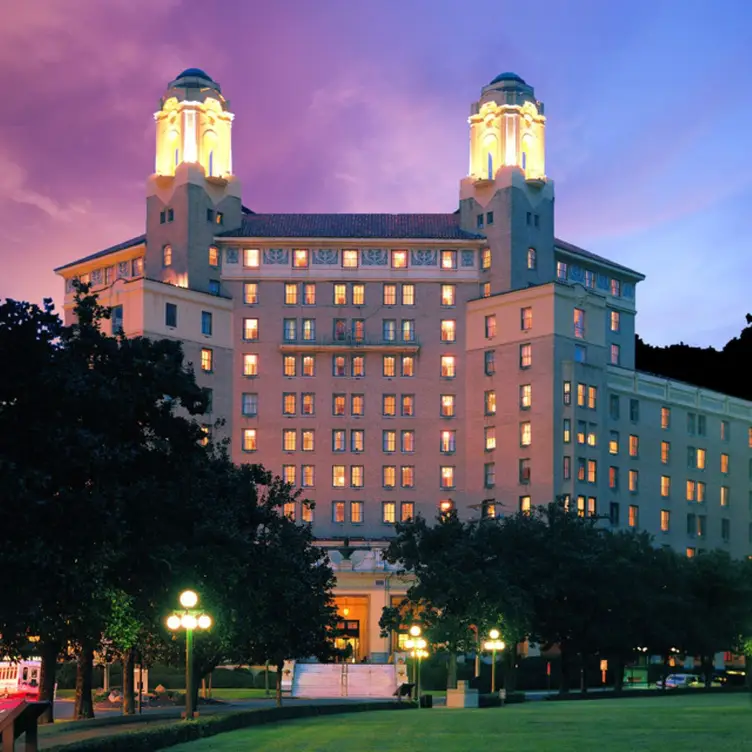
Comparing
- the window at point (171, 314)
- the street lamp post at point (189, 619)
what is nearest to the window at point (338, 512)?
the window at point (171, 314)

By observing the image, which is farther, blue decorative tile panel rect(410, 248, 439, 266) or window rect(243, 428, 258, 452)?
blue decorative tile panel rect(410, 248, 439, 266)

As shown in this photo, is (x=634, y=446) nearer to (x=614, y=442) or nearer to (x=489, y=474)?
(x=614, y=442)

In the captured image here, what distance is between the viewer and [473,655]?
11938 centimetres

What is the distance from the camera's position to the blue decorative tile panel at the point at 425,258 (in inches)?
6068

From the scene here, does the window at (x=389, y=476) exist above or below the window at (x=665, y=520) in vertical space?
above

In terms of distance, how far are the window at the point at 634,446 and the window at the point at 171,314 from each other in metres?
46.6

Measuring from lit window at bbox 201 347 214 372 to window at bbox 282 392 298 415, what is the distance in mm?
8248

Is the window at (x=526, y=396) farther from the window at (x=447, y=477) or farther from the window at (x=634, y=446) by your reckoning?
the window at (x=634, y=446)

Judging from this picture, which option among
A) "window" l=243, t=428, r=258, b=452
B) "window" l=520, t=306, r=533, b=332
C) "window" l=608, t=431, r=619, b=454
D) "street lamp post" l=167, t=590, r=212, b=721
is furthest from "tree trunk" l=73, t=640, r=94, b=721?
"window" l=608, t=431, r=619, b=454

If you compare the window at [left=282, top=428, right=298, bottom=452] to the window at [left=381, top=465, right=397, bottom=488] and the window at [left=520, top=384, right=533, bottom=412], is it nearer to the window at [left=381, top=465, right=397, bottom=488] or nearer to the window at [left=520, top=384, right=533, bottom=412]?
the window at [left=381, top=465, right=397, bottom=488]

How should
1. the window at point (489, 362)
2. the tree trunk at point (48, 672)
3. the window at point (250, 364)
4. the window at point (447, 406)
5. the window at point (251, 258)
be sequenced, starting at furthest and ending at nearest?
the window at point (251, 258) → the window at point (250, 364) → the window at point (447, 406) → the window at point (489, 362) → the tree trunk at point (48, 672)

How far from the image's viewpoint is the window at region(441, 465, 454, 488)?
150375mm

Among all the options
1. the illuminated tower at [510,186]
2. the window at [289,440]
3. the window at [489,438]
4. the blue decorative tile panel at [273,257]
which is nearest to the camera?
the window at [489,438]

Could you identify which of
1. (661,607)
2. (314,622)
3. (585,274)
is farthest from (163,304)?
(314,622)
